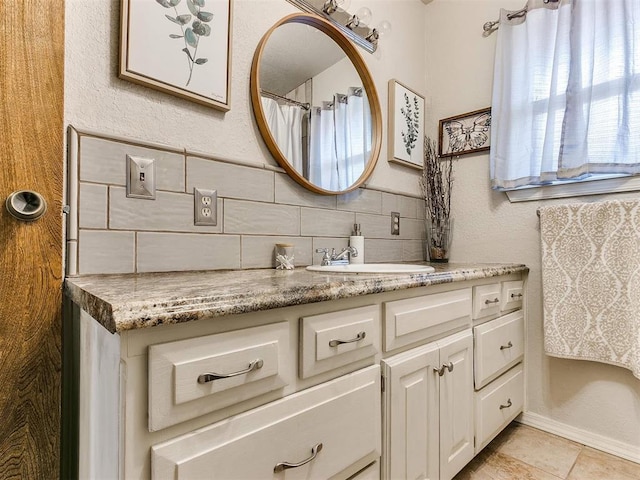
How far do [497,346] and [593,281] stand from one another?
1.61 ft

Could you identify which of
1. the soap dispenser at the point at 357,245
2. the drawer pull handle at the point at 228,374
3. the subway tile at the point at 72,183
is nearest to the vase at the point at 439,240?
the soap dispenser at the point at 357,245

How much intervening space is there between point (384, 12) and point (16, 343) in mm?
2030

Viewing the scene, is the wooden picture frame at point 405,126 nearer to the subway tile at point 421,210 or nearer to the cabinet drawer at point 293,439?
the subway tile at point 421,210

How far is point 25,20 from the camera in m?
0.80

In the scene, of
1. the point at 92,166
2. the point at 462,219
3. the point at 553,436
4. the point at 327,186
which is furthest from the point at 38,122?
the point at 553,436

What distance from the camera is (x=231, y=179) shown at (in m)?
1.19

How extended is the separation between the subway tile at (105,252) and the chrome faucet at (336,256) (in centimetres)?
69

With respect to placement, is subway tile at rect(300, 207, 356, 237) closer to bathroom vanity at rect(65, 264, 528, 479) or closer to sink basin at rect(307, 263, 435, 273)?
sink basin at rect(307, 263, 435, 273)

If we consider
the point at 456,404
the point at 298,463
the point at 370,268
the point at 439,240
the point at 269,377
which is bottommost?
the point at 456,404

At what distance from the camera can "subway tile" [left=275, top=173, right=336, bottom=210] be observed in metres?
1.33

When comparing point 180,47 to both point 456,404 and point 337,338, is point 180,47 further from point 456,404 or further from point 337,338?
point 456,404

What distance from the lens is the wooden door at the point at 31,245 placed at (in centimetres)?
77

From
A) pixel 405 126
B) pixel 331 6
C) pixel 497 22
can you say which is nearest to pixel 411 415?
pixel 405 126

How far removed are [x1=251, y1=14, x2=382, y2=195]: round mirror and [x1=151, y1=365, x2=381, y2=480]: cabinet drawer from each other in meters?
0.83
